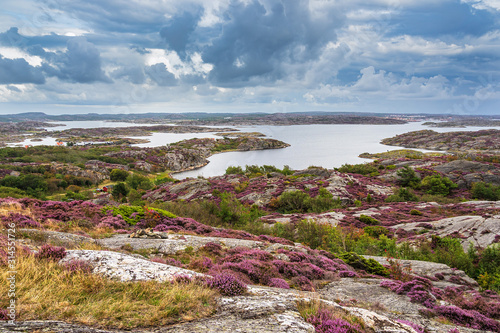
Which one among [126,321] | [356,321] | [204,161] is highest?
[126,321]

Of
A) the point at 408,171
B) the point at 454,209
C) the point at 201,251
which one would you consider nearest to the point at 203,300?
the point at 201,251

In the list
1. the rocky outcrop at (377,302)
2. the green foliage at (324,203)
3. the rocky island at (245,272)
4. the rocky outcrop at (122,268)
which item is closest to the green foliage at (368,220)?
the rocky island at (245,272)

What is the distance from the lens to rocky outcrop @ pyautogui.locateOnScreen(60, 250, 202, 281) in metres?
6.78

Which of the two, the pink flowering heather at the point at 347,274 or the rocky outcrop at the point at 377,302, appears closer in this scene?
the rocky outcrop at the point at 377,302

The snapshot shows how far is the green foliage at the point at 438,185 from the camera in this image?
140 ft

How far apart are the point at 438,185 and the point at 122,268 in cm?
5091

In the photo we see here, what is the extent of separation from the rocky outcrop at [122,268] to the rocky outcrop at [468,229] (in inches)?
777

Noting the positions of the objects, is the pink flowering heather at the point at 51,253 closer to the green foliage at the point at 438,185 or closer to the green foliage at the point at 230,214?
the green foliage at the point at 230,214

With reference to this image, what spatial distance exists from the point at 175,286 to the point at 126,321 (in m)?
1.51

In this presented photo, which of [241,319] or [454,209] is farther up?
[241,319]

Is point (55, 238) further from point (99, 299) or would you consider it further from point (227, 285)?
point (227, 285)

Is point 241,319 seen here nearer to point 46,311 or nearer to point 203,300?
point 203,300

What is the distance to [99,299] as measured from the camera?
557 centimetres

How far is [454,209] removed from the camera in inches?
1117
